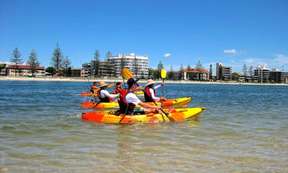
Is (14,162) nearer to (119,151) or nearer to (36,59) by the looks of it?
(119,151)

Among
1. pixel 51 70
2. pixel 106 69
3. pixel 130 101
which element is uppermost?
pixel 106 69

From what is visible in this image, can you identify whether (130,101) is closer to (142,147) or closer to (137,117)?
(137,117)

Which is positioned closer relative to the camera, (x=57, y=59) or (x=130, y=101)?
(x=130, y=101)

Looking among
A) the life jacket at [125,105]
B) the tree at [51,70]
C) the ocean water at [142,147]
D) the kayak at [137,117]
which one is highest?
the tree at [51,70]

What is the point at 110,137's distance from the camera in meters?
11.3

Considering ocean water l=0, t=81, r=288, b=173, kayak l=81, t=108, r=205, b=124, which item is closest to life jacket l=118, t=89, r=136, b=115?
kayak l=81, t=108, r=205, b=124

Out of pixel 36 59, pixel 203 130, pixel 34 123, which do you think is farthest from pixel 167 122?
pixel 36 59

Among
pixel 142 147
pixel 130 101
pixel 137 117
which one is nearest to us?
pixel 142 147

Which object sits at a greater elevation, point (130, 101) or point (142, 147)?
point (130, 101)

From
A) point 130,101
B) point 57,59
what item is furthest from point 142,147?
point 57,59

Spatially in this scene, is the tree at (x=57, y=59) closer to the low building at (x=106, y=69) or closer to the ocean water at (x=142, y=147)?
the low building at (x=106, y=69)

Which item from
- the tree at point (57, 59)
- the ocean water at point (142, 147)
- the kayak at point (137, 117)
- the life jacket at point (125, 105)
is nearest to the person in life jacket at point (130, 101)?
the life jacket at point (125, 105)

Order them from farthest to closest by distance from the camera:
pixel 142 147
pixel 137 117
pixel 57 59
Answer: pixel 57 59
pixel 137 117
pixel 142 147

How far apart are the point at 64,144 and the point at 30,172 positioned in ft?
9.26
